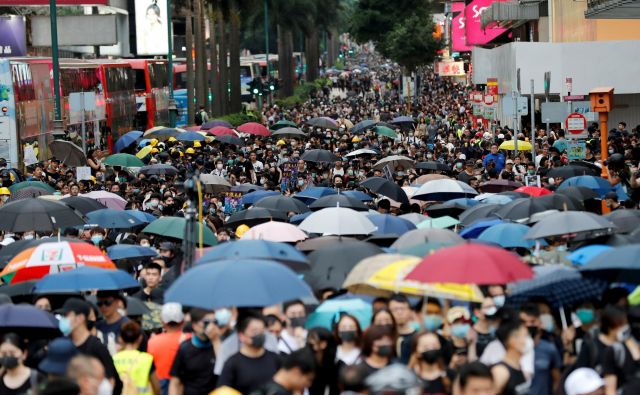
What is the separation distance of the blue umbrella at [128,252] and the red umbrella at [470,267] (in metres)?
6.06

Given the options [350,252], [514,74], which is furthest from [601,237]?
[514,74]

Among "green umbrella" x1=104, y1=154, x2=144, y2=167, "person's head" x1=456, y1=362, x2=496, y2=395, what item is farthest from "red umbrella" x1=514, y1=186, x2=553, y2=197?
"person's head" x1=456, y1=362, x2=496, y2=395

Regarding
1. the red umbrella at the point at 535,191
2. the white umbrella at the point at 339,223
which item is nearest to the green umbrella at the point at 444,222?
the white umbrella at the point at 339,223

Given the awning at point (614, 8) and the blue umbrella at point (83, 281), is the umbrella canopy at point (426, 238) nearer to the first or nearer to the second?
the blue umbrella at point (83, 281)

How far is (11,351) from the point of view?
9688mm

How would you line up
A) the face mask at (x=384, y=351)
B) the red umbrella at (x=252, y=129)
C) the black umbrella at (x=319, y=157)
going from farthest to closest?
the red umbrella at (x=252, y=129)
the black umbrella at (x=319, y=157)
the face mask at (x=384, y=351)

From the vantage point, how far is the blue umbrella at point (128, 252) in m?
16.2

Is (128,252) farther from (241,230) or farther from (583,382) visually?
(583,382)

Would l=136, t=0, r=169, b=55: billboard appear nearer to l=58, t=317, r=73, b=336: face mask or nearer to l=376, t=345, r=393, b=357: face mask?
l=58, t=317, r=73, b=336: face mask

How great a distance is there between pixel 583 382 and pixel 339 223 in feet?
25.5

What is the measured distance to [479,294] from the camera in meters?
11.1

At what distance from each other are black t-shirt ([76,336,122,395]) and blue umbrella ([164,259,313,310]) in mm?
545

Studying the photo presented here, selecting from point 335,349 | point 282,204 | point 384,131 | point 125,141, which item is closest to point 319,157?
point 125,141

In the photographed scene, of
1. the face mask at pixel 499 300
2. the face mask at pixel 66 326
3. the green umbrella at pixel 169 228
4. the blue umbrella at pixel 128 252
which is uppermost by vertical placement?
the face mask at pixel 499 300
